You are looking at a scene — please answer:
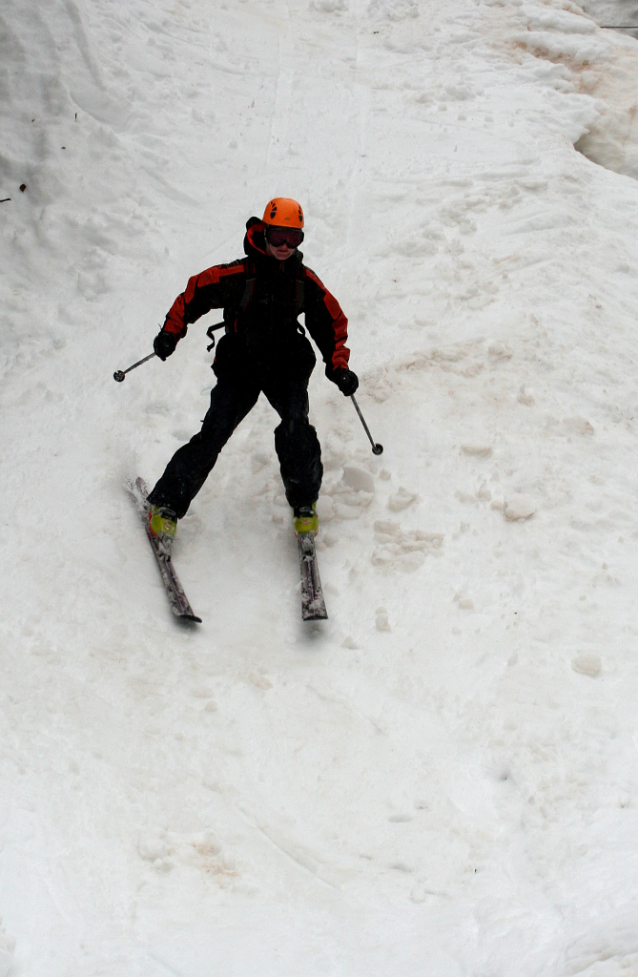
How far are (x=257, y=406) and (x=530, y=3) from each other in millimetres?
8179

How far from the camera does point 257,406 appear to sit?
662 centimetres

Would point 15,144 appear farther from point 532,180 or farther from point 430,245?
point 532,180

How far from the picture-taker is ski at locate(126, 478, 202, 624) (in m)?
4.93

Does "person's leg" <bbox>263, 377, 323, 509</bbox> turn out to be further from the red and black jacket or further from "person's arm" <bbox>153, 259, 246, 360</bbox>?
"person's arm" <bbox>153, 259, 246, 360</bbox>

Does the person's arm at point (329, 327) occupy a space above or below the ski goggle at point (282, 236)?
below

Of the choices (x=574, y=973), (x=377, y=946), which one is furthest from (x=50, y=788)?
(x=574, y=973)

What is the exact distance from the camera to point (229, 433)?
532 centimetres

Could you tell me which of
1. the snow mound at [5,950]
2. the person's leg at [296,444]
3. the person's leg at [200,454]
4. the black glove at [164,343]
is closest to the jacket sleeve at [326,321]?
the person's leg at [296,444]

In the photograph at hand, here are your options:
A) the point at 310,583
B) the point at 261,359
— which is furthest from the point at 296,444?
the point at 310,583

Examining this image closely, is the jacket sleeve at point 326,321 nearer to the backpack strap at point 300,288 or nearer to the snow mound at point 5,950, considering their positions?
the backpack strap at point 300,288

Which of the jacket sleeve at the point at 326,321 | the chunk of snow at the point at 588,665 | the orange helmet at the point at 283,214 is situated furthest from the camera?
the jacket sleeve at the point at 326,321

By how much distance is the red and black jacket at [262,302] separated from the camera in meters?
4.99

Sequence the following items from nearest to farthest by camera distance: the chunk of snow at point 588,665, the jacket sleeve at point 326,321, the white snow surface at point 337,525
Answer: the white snow surface at point 337,525 → the chunk of snow at point 588,665 → the jacket sleeve at point 326,321

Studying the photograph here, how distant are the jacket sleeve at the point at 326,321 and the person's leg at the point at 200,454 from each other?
530 millimetres
